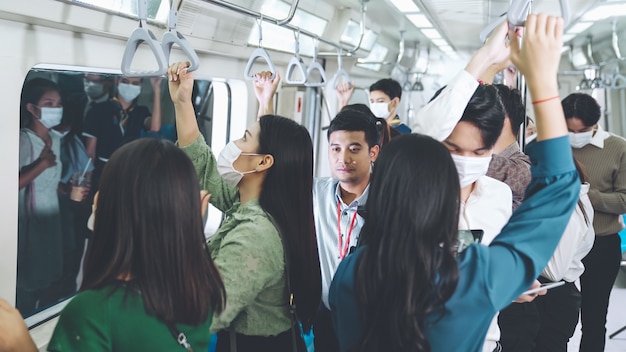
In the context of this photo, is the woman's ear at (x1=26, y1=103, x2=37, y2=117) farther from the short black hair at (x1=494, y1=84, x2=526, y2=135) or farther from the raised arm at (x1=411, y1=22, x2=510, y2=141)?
the short black hair at (x1=494, y1=84, x2=526, y2=135)

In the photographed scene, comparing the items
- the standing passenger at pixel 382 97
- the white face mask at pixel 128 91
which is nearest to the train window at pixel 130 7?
the white face mask at pixel 128 91

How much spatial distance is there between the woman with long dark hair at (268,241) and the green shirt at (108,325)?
1.36 ft

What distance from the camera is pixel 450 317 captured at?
142 centimetres

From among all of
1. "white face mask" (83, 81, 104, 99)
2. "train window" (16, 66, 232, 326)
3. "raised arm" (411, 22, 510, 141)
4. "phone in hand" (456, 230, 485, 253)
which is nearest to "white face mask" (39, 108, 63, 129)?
"train window" (16, 66, 232, 326)

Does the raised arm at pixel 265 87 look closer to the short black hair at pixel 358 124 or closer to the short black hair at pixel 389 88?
the short black hair at pixel 358 124

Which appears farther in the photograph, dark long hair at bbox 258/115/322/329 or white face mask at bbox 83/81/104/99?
white face mask at bbox 83/81/104/99

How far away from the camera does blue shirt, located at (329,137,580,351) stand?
140cm

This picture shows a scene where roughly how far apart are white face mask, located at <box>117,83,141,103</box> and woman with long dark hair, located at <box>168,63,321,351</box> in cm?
124

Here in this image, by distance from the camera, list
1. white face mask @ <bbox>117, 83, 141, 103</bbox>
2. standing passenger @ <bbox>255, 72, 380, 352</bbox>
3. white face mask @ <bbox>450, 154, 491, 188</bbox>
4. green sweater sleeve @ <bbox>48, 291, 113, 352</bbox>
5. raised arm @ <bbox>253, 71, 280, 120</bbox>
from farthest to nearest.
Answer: raised arm @ <bbox>253, 71, 280, 120</bbox> → white face mask @ <bbox>117, 83, 141, 103</bbox> → standing passenger @ <bbox>255, 72, 380, 352</bbox> → white face mask @ <bbox>450, 154, 491, 188</bbox> → green sweater sleeve @ <bbox>48, 291, 113, 352</bbox>

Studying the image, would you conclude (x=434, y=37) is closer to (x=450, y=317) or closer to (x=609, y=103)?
(x=609, y=103)

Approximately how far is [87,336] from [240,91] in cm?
328

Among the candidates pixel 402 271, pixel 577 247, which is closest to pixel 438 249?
pixel 402 271

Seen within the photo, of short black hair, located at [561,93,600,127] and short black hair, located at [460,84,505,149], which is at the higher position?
short black hair, located at [561,93,600,127]

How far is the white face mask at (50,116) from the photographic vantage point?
2.46 metres
